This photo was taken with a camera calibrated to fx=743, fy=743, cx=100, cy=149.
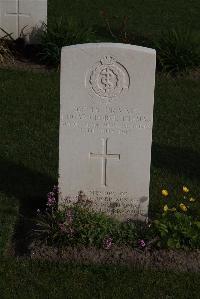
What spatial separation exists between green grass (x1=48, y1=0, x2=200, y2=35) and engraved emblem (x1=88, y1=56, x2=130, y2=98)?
26.3ft

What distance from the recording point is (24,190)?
308 inches

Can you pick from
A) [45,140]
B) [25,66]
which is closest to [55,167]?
[45,140]


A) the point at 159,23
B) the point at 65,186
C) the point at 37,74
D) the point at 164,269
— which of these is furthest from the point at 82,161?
the point at 159,23

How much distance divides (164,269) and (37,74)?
5.93 metres

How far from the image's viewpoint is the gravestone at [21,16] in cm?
1250

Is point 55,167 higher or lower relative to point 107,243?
higher

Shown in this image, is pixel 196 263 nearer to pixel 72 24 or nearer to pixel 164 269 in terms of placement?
pixel 164 269

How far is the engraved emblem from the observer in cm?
654

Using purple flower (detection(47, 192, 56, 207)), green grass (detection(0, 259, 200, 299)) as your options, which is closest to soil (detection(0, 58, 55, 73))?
purple flower (detection(47, 192, 56, 207))

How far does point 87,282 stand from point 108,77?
Answer: 70.5 inches

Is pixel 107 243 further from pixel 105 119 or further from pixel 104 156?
pixel 105 119

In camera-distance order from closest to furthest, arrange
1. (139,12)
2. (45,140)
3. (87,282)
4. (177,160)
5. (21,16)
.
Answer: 1. (87,282)
2. (177,160)
3. (45,140)
4. (21,16)
5. (139,12)

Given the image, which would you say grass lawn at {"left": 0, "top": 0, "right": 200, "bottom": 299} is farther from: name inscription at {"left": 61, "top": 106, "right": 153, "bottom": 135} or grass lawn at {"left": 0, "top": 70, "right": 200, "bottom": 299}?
name inscription at {"left": 61, "top": 106, "right": 153, "bottom": 135}

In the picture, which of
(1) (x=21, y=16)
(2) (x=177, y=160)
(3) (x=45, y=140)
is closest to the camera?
(2) (x=177, y=160)
